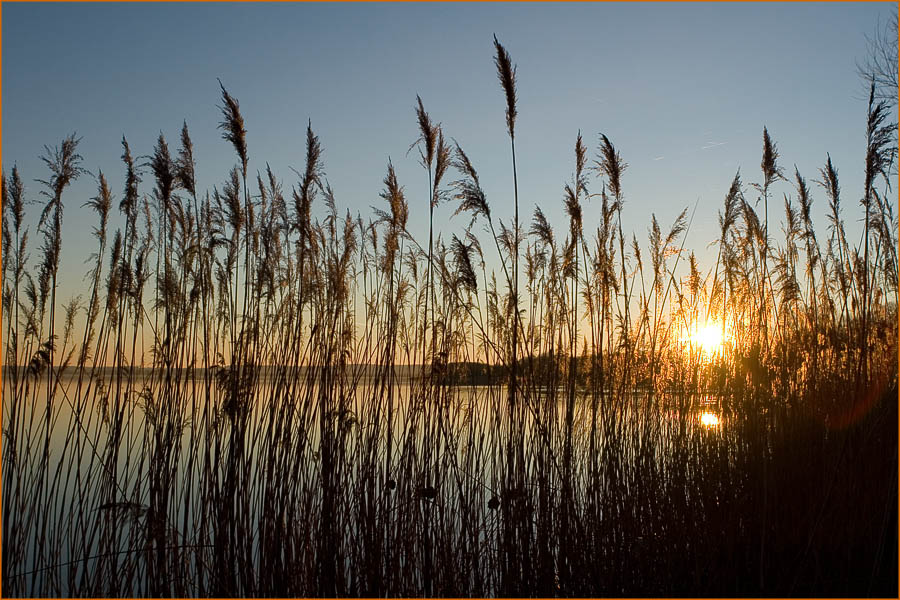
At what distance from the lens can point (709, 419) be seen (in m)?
3.86

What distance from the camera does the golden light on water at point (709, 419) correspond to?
3775 mm

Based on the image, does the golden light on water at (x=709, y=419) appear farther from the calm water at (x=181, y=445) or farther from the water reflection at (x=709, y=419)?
the calm water at (x=181, y=445)

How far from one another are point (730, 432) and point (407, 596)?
236 cm

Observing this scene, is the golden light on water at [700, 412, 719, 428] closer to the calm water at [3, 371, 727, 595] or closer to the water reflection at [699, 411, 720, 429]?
the water reflection at [699, 411, 720, 429]

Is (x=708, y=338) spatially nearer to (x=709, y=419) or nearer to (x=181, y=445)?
(x=709, y=419)

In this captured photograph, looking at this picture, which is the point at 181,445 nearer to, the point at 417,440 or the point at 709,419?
the point at 417,440

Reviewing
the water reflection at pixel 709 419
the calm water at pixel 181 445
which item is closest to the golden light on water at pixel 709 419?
the water reflection at pixel 709 419

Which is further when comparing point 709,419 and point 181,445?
point 709,419

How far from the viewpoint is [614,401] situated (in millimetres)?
3500

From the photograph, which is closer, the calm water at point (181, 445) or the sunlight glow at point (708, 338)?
the calm water at point (181, 445)

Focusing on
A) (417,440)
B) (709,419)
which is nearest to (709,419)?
(709,419)

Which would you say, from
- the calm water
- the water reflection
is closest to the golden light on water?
the water reflection

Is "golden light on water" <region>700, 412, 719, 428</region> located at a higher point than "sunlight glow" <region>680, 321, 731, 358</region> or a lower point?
lower

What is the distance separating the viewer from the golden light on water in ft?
12.4
